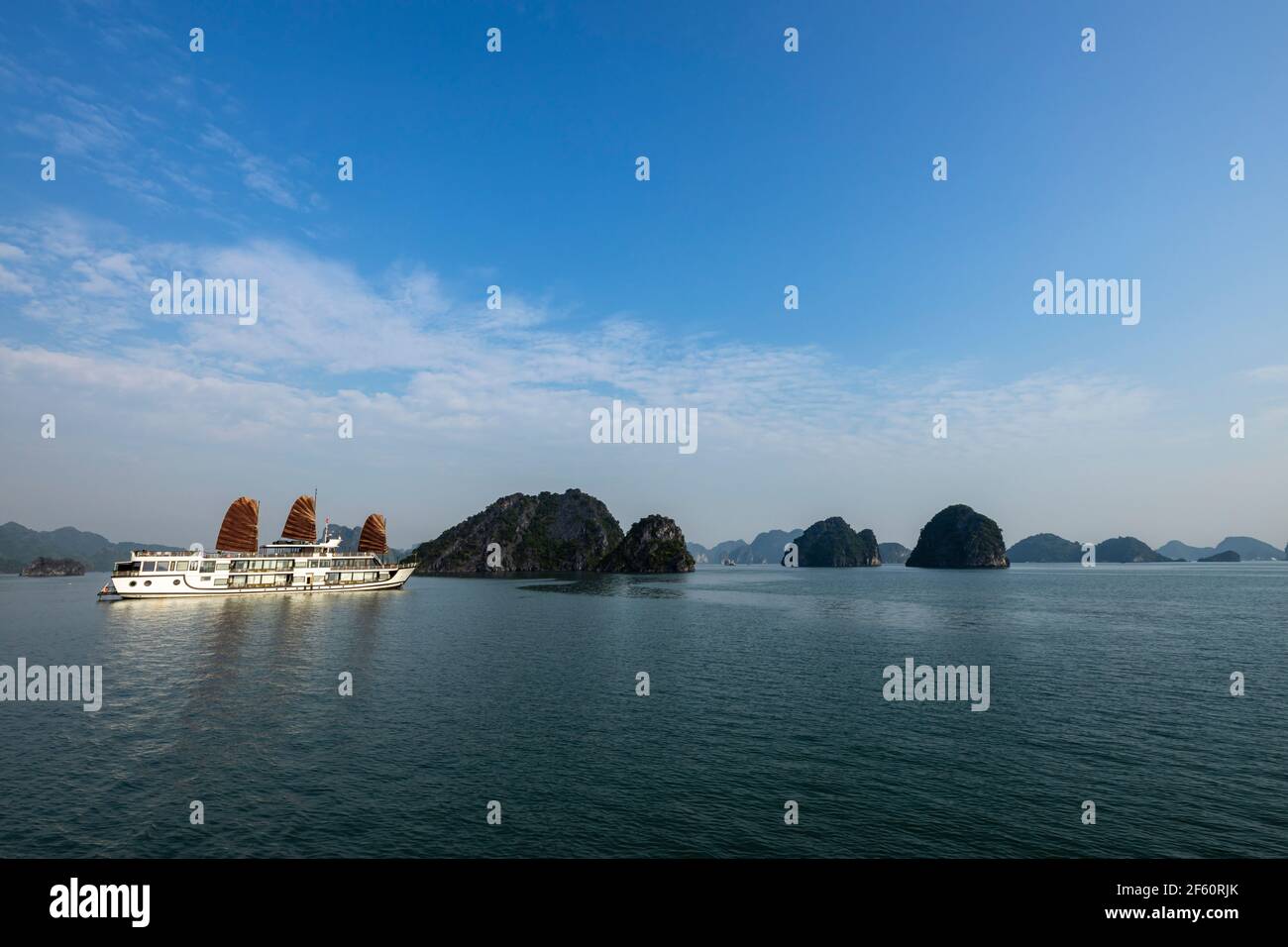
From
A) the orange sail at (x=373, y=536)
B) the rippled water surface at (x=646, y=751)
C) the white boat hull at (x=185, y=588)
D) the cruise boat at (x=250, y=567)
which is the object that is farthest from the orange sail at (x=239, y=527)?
the rippled water surface at (x=646, y=751)

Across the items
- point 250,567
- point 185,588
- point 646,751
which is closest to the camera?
point 646,751

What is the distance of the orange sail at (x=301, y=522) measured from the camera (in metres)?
167

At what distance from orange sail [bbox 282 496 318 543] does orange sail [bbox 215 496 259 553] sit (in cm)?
845

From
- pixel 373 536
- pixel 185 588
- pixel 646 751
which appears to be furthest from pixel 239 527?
pixel 646 751

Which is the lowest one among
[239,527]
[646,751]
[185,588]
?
[185,588]

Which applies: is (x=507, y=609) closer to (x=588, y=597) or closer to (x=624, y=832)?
(x=588, y=597)

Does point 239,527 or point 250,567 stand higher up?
point 239,527

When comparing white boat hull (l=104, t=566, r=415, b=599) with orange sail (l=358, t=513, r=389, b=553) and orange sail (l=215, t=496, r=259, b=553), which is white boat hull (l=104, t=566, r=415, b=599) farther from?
orange sail (l=358, t=513, r=389, b=553)

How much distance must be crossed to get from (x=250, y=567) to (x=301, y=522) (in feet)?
54.9

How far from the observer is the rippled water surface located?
28.5 metres

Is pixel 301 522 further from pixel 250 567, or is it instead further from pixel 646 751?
pixel 646 751

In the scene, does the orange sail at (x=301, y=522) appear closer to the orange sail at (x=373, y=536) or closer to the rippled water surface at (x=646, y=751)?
the orange sail at (x=373, y=536)

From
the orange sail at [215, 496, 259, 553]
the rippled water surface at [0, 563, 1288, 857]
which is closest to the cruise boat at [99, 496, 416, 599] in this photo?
the orange sail at [215, 496, 259, 553]

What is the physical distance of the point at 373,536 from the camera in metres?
195
